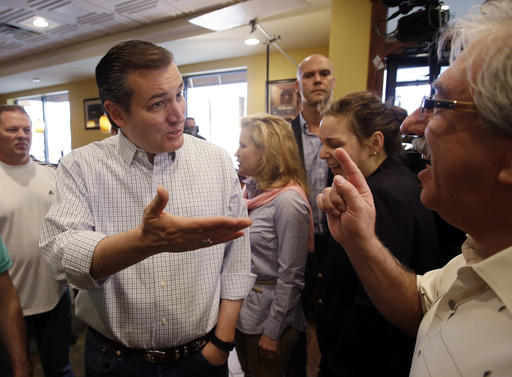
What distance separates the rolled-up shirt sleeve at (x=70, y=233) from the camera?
81cm

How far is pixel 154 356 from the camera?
97cm

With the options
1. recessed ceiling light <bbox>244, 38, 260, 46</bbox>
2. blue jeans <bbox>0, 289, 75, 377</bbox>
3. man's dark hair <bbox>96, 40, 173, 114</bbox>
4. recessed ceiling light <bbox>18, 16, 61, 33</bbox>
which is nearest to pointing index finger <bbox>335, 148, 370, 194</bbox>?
man's dark hair <bbox>96, 40, 173, 114</bbox>

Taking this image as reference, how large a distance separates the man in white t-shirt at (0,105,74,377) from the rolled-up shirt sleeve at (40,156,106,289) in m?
1.09

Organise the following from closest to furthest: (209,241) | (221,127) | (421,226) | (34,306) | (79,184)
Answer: (209,241), (79,184), (421,226), (34,306), (221,127)

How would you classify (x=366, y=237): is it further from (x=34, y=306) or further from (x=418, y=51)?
(x=418, y=51)

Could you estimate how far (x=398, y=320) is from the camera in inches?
34.7

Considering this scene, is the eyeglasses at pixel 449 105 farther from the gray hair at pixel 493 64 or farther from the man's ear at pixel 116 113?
the man's ear at pixel 116 113

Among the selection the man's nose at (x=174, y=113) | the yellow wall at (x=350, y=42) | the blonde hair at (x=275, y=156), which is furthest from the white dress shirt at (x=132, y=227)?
the yellow wall at (x=350, y=42)

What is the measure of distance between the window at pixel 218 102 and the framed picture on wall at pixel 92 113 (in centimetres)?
260

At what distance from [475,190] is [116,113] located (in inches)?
43.0

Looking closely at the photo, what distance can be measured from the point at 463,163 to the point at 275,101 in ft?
17.5

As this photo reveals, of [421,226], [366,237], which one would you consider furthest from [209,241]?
[421,226]

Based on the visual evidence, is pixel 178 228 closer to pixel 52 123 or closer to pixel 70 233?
pixel 70 233

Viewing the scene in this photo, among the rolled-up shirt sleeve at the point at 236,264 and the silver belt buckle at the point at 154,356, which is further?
the rolled-up shirt sleeve at the point at 236,264
